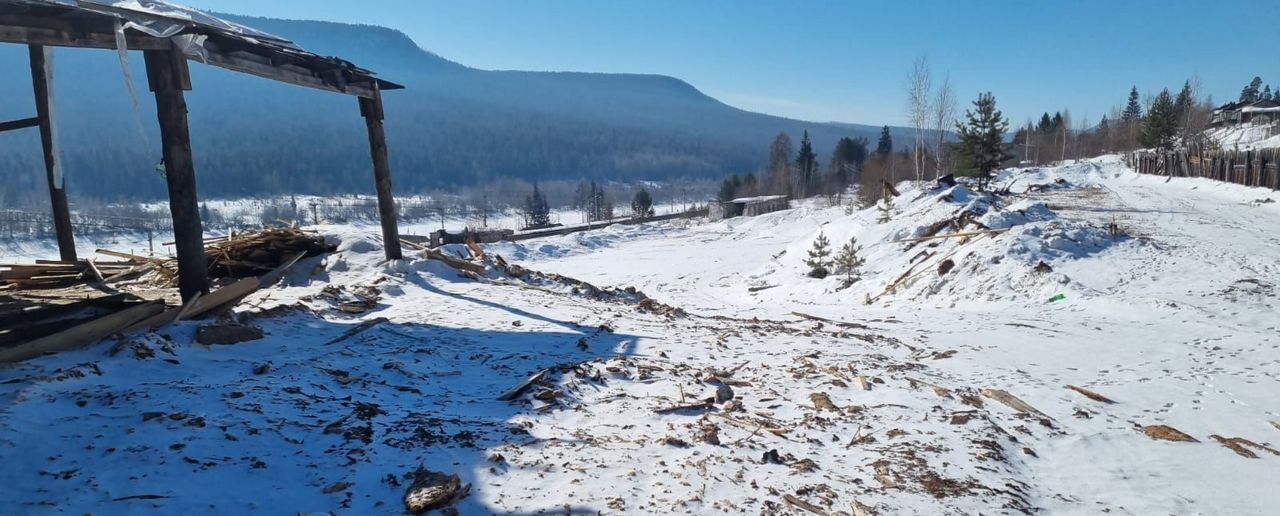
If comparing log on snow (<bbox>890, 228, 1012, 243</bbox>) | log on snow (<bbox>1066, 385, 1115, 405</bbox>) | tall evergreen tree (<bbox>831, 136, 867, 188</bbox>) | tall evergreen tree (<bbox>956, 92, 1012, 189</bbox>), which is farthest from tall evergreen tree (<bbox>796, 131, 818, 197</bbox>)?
log on snow (<bbox>1066, 385, 1115, 405</bbox>)

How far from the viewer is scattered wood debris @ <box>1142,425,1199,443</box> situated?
186 inches

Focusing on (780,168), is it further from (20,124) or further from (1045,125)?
(20,124)

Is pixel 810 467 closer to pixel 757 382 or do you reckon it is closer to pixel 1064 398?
pixel 757 382

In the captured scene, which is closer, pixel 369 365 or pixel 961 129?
pixel 369 365

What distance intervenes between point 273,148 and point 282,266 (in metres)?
144

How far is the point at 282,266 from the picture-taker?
31.9 ft

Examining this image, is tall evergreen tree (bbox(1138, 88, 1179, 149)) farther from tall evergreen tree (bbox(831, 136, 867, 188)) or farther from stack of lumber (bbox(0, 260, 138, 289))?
stack of lumber (bbox(0, 260, 138, 289))

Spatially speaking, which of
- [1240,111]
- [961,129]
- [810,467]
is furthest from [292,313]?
[1240,111]

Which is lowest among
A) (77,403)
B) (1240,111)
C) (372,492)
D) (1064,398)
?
(1064,398)

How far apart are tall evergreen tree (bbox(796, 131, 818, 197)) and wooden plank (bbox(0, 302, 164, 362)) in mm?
81159

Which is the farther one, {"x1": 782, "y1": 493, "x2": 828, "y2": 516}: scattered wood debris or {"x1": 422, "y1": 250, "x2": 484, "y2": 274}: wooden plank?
{"x1": 422, "y1": 250, "x2": 484, "y2": 274}: wooden plank

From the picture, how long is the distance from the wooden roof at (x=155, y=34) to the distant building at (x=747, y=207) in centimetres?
5632

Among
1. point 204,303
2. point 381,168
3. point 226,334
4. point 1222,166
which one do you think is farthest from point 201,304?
point 1222,166

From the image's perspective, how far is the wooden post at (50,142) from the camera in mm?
7134
